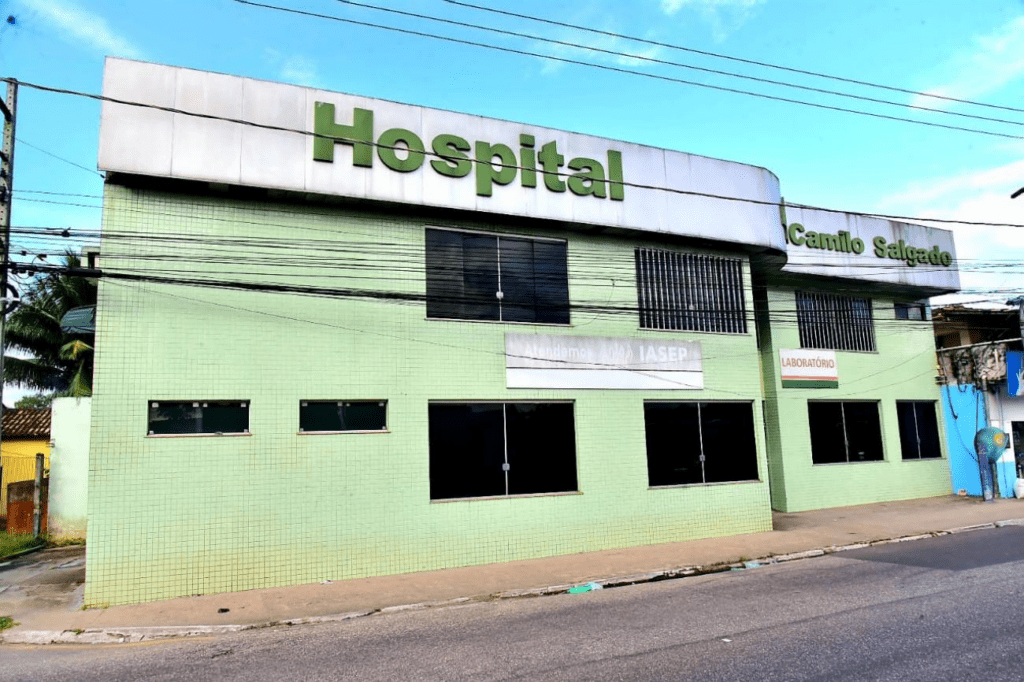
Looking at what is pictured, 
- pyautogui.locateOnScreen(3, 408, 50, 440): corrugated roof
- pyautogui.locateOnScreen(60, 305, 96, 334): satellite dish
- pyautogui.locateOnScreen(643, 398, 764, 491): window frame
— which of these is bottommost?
pyautogui.locateOnScreen(643, 398, 764, 491): window frame

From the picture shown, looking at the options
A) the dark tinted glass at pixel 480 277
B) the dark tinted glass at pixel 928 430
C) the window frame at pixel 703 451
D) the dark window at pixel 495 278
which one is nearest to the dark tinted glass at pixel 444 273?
the dark window at pixel 495 278

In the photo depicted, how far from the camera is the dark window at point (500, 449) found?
10.6 metres

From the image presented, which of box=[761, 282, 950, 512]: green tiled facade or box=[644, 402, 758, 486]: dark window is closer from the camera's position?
box=[644, 402, 758, 486]: dark window

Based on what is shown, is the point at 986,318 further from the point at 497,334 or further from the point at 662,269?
the point at 497,334

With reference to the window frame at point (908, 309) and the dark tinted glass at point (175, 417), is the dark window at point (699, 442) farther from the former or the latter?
the window frame at point (908, 309)

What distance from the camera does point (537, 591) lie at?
345 inches

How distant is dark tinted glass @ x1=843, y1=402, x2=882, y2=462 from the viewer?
56.1 ft

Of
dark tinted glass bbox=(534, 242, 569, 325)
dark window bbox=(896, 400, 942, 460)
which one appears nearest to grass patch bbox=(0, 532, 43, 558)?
dark tinted glass bbox=(534, 242, 569, 325)

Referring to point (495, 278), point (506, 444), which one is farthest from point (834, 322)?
point (506, 444)

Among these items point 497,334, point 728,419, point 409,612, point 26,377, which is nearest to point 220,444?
point 409,612

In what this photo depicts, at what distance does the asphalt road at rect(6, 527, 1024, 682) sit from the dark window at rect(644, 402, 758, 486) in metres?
3.63

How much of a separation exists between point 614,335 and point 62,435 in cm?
1175

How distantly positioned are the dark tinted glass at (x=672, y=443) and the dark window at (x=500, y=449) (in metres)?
1.71

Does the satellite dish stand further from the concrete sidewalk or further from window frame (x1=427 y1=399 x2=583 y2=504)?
window frame (x1=427 y1=399 x2=583 y2=504)
